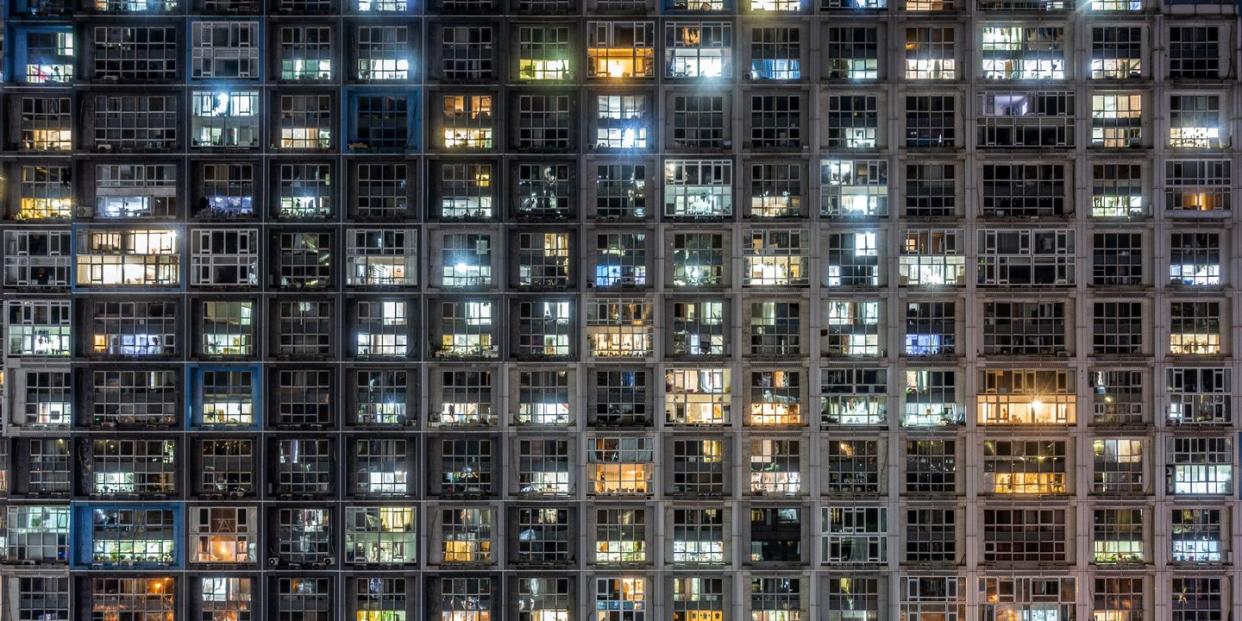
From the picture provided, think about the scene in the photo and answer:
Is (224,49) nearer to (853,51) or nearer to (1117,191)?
(853,51)

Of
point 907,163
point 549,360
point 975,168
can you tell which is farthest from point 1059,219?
point 549,360

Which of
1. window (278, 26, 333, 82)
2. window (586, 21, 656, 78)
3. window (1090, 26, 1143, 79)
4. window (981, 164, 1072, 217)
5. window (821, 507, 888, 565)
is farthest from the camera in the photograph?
window (278, 26, 333, 82)

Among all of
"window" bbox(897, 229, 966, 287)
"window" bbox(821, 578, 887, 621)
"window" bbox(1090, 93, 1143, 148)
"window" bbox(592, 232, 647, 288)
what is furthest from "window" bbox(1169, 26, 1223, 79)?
"window" bbox(821, 578, 887, 621)

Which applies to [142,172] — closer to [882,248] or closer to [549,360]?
[549,360]

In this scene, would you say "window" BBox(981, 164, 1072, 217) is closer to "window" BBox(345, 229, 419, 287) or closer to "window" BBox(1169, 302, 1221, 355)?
"window" BBox(1169, 302, 1221, 355)

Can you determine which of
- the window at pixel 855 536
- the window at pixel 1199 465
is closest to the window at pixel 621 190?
the window at pixel 855 536
